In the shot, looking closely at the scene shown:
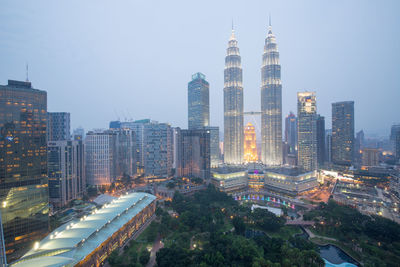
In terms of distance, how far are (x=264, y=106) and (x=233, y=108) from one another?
1959 cm

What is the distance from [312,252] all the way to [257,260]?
9.49m

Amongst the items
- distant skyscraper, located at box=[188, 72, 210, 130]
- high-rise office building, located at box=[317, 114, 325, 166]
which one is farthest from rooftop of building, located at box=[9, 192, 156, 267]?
high-rise office building, located at box=[317, 114, 325, 166]

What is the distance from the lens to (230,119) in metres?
125

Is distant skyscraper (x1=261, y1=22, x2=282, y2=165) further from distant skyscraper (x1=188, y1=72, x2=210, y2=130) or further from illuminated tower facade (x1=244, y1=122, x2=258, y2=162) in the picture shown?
distant skyscraper (x1=188, y1=72, x2=210, y2=130)

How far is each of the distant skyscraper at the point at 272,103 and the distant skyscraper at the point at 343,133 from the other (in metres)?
32.3

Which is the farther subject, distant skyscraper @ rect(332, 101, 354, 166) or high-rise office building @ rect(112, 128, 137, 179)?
distant skyscraper @ rect(332, 101, 354, 166)

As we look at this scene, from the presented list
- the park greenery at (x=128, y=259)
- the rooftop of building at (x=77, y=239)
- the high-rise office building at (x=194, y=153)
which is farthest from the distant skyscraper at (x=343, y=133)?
the rooftop of building at (x=77, y=239)

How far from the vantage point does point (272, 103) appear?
118m

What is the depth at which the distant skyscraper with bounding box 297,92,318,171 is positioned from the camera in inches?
3917

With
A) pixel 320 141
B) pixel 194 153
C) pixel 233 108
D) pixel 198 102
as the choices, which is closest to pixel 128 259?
pixel 194 153

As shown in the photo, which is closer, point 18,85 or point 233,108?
point 18,85

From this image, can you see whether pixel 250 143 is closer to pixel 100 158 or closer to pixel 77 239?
pixel 100 158

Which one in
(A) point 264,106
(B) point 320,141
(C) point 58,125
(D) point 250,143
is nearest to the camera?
(C) point 58,125

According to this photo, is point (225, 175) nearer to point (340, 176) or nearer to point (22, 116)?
point (340, 176)
